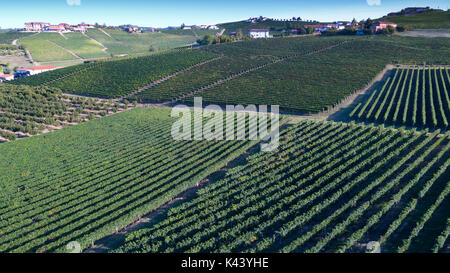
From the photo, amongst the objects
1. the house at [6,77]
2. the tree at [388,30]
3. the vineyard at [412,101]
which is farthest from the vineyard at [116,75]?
the tree at [388,30]

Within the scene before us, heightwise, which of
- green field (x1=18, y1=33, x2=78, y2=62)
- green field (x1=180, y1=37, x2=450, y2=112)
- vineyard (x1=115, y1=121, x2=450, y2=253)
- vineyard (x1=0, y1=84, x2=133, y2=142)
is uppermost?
green field (x1=18, y1=33, x2=78, y2=62)

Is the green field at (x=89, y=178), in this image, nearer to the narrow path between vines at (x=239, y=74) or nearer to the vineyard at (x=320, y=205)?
the vineyard at (x=320, y=205)

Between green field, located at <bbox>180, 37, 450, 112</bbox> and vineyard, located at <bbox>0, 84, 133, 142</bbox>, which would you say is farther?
green field, located at <bbox>180, 37, 450, 112</bbox>

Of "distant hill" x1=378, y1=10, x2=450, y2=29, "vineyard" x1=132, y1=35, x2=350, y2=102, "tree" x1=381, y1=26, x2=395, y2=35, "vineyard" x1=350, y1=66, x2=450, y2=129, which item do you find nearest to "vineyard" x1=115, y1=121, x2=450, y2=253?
"vineyard" x1=350, y1=66, x2=450, y2=129

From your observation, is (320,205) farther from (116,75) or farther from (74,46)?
(74,46)

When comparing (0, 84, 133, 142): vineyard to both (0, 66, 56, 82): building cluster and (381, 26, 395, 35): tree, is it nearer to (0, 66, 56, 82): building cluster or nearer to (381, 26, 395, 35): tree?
(0, 66, 56, 82): building cluster
